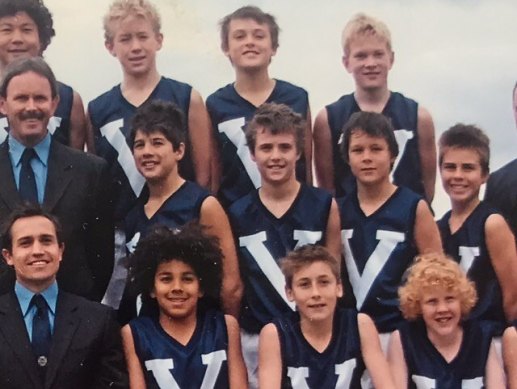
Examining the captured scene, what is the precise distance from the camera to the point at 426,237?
577 cm

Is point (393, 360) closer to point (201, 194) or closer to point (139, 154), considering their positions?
point (201, 194)

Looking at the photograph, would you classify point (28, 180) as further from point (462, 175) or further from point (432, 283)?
point (462, 175)

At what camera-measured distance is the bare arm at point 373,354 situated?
17.3 ft

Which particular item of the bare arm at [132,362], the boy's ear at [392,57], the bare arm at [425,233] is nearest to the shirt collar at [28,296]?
the bare arm at [132,362]

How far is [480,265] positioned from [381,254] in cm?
57

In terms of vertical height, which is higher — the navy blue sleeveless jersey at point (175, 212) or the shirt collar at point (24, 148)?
the shirt collar at point (24, 148)

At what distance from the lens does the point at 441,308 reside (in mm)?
5445

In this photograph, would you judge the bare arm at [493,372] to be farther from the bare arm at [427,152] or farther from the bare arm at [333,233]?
the bare arm at [427,152]

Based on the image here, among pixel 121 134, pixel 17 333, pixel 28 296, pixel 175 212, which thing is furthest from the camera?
pixel 121 134

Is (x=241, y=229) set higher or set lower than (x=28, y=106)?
lower

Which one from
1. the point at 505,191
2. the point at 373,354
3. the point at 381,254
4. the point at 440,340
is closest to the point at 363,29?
the point at 505,191

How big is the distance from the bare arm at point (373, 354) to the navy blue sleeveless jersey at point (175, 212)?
1013mm

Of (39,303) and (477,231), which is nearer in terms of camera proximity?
(39,303)

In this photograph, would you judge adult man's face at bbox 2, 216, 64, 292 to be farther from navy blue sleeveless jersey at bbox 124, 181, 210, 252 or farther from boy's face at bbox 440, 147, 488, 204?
boy's face at bbox 440, 147, 488, 204
